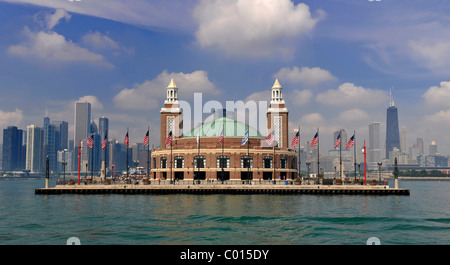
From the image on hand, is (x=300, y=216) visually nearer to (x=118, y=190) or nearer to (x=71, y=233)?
(x=71, y=233)

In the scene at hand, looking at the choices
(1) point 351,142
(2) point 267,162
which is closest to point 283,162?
(2) point 267,162

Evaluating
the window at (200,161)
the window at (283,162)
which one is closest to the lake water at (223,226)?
the window at (200,161)

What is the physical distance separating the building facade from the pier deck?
15609 millimetres

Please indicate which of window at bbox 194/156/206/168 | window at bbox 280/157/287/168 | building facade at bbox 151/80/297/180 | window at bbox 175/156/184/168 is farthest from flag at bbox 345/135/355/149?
window at bbox 175/156/184/168

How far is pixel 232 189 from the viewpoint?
283ft

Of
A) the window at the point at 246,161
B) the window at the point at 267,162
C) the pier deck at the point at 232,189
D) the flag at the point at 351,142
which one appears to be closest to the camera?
the flag at the point at 351,142

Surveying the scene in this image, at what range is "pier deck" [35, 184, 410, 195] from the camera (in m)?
85.7

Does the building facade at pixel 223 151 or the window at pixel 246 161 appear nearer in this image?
the building facade at pixel 223 151

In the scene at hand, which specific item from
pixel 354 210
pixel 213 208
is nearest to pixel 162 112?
pixel 213 208

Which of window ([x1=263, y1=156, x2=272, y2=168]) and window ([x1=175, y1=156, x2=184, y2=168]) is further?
window ([x1=175, y1=156, x2=184, y2=168])

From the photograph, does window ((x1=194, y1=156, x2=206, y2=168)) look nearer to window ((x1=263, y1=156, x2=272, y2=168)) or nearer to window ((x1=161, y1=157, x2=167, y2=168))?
window ((x1=161, y1=157, x2=167, y2=168))

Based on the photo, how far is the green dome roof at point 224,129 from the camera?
11888cm

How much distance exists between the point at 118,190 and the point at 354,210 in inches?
2083

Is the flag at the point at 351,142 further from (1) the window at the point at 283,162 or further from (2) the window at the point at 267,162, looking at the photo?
(1) the window at the point at 283,162
